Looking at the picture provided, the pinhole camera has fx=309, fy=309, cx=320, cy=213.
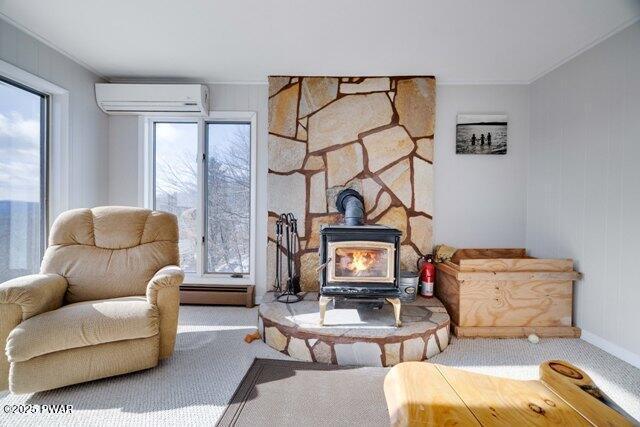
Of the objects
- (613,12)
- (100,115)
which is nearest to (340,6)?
(613,12)

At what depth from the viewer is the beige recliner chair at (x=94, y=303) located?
5.47ft

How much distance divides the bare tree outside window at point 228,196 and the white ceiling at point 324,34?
0.64 metres

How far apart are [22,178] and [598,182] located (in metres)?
4.63

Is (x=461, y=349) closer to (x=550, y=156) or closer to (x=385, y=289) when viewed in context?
(x=385, y=289)

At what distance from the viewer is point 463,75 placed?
3.04 m

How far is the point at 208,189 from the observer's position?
11.0ft

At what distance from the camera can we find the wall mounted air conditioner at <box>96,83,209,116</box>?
10.0ft

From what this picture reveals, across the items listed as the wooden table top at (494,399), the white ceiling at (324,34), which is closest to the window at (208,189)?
the white ceiling at (324,34)

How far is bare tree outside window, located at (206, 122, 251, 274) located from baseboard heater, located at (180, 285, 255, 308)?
8.7 inches

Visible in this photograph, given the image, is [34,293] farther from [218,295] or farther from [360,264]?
[360,264]

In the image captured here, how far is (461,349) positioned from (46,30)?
13.2 ft

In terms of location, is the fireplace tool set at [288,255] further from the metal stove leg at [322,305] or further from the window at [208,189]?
the metal stove leg at [322,305]

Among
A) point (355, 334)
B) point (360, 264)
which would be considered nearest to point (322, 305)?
point (355, 334)

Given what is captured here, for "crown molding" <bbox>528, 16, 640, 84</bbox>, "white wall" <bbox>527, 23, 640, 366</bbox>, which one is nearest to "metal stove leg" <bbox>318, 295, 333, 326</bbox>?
"white wall" <bbox>527, 23, 640, 366</bbox>
